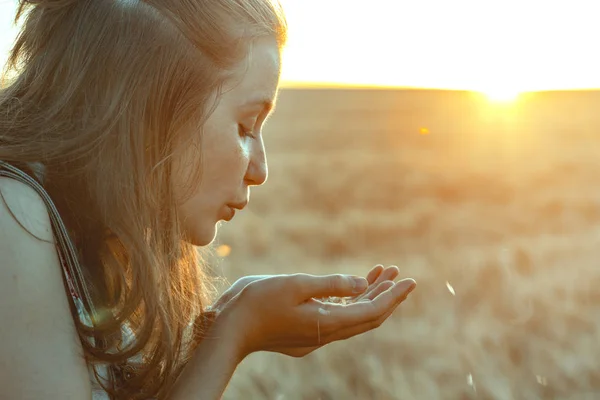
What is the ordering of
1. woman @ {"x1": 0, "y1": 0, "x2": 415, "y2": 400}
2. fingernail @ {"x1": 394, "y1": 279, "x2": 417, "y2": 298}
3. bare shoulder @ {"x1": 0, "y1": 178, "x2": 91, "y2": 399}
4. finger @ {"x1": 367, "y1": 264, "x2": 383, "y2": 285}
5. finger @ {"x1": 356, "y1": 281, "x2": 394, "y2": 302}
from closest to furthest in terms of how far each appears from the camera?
bare shoulder @ {"x1": 0, "y1": 178, "x2": 91, "y2": 399} < woman @ {"x1": 0, "y1": 0, "x2": 415, "y2": 400} < fingernail @ {"x1": 394, "y1": 279, "x2": 417, "y2": 298} < finger @ {"x1": 356, "y1": 281, "x2": 394, "y2": 302} < finger @ {"x1": 367, "y1": 264, "x2": 383, "y2": 285}

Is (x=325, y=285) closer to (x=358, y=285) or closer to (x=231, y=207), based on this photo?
(x=358, y=285)

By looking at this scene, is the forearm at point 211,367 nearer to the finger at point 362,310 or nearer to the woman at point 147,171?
the woman at point 147,171

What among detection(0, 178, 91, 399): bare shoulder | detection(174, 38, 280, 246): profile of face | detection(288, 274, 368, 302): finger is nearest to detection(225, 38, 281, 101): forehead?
detection(174, 38, 280, 246): profile of face

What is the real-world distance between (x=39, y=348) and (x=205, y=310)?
59 cm

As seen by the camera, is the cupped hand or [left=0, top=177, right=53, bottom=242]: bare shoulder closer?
[left=0, top=177, right=53, bottom=242]: bare shoulder

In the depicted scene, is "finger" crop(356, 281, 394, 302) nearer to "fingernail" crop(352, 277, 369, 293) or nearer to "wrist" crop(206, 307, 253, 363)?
"fingernail" crop(352, 277, 369, 293)

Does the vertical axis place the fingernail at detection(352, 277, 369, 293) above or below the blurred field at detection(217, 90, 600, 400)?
above

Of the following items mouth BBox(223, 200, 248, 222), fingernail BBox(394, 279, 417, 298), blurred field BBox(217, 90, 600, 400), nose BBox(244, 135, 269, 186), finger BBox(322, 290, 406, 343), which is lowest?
blurred field BBox(217, 90, 600, 400)

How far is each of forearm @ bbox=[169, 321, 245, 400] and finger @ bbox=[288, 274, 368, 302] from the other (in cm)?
17

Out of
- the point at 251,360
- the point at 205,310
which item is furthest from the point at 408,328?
the point at 205,310

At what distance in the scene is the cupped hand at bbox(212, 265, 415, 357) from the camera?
6.38 ft

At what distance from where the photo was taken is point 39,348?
61.7 inches

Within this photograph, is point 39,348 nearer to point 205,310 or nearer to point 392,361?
point 205,310

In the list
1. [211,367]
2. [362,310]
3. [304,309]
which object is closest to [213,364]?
[211,367]
